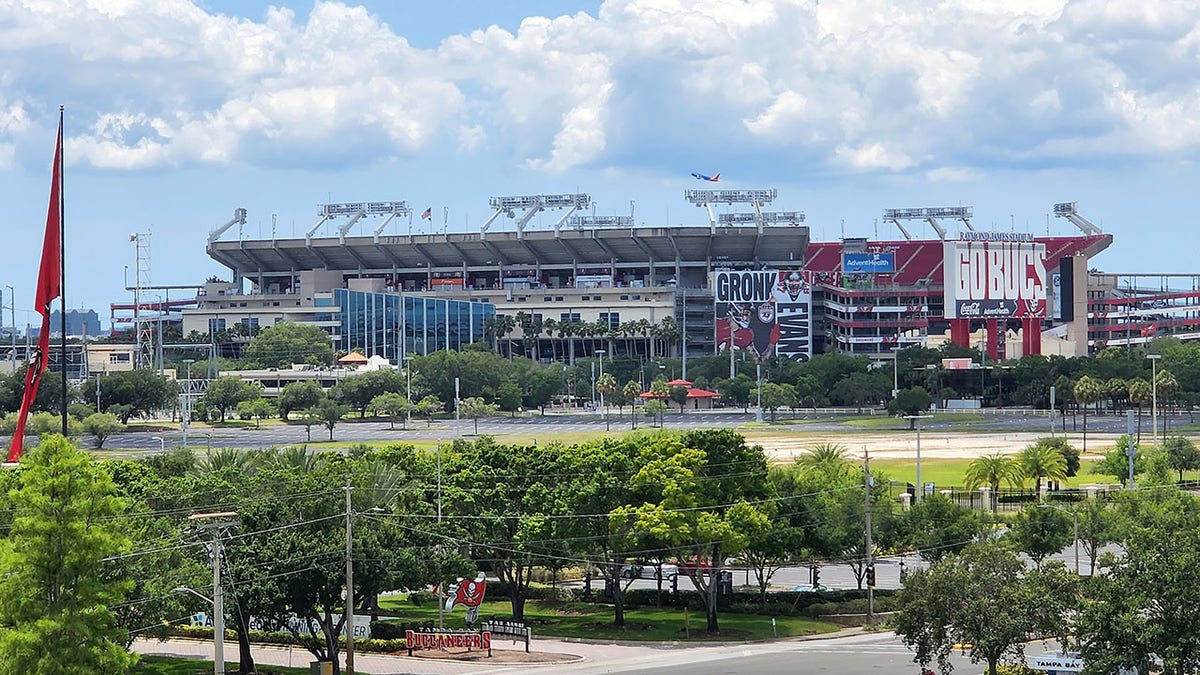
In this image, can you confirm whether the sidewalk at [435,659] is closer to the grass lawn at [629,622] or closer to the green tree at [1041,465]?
the grass lawn at [629,622]

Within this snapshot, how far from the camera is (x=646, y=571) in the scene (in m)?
96.1

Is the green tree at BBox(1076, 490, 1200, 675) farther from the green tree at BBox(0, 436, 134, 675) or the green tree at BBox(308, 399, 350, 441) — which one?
the green tree at BBox(308, 399, 350, 441)

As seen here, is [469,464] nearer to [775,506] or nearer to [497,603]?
[497,603]

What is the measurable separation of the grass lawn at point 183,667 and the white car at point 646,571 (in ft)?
62.4

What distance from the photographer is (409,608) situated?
86875mm

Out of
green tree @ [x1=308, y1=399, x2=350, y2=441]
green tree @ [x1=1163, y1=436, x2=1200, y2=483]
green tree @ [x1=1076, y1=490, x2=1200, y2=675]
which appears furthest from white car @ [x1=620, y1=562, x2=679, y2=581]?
green tree @ [x1=308, y1=399, x2=350, y2=441]

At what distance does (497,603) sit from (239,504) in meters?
20.1

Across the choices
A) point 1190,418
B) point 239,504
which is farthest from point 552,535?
Result: point 1190,418

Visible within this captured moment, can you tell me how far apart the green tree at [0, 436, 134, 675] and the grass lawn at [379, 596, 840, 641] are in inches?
1112

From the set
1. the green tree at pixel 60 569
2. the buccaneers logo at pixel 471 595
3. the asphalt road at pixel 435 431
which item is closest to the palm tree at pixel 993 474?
the buccaneers logo at pixel 471 595

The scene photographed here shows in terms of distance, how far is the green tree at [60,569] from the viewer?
53156 millimetres

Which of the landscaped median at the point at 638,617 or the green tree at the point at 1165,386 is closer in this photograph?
the landscaped median at the point at 638,617

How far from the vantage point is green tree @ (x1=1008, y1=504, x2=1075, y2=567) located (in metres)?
85.5

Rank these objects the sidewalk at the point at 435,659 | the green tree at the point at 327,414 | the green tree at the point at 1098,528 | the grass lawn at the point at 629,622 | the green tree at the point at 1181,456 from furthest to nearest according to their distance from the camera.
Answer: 1. the green tree at the point at 327,414
2. the green tree at the point at 1181,456
3. the green tree at the point at 1098,528
4. the grass lawn at the point at 629,622
5. the sidewalk at the point at 435,659
